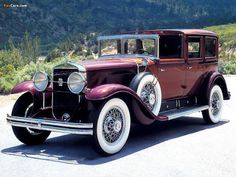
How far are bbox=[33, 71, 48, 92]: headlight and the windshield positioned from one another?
179cm

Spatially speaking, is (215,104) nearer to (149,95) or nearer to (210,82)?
(210,82)

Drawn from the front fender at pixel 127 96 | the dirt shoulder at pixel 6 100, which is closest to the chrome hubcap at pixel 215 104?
the front fender at pixel 127 96

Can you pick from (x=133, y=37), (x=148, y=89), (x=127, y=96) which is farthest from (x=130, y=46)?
(x=127, y=96)

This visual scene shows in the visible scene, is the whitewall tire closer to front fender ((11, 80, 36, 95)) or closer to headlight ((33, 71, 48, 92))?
headlight ((33, 71, 48, 92))

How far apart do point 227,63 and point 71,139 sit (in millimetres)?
18914

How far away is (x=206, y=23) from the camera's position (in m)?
93.7

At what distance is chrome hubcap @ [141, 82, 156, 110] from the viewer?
6.95 metres

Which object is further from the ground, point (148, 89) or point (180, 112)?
point (148, 89)

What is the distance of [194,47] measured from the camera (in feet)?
28.2

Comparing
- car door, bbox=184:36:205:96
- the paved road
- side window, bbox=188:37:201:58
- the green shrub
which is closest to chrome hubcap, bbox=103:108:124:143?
the paved road

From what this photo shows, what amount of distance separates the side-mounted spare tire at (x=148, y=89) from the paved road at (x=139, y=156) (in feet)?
1.99

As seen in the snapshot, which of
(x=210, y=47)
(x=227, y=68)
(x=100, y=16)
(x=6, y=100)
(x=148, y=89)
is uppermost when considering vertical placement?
(x=100, y=16)

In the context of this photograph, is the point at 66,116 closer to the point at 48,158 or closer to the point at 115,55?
the point at 48,158

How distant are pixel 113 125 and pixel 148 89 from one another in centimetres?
111
